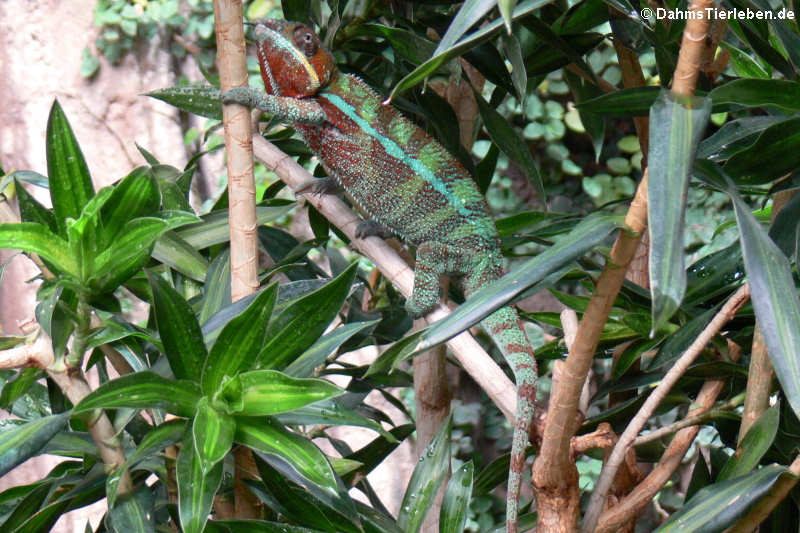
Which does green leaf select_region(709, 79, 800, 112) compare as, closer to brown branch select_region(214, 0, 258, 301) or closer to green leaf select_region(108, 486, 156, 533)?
brown branch select_region(214, 0, 258, 301)

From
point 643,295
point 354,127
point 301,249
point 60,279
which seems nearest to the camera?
point 60,279

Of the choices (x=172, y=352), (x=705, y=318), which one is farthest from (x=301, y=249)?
(x=705, y=318)

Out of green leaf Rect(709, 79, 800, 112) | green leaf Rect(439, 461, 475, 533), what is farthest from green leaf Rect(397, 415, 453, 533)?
green leaf Rect(709, 79, 800, 112)

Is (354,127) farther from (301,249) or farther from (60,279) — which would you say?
(60,279)

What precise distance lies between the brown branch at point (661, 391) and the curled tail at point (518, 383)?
9 cm

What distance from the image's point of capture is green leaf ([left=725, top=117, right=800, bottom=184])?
2.48ft

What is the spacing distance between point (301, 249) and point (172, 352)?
45 centimetres

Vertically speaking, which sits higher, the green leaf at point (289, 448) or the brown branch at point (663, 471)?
the green leaf at point (289, 448)

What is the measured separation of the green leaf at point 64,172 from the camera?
79 cm

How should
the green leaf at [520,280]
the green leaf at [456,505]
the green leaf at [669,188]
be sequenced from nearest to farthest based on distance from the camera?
the green leaf at [669,188] → the green leaf at [520,280] → the green leaf at [456,505]

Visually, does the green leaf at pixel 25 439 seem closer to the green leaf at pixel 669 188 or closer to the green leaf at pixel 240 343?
the green leaf at pixel 240 343

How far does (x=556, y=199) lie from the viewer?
285cm

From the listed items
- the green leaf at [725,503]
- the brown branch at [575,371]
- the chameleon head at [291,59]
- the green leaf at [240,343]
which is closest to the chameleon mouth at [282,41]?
the chameleon head at [291,59]

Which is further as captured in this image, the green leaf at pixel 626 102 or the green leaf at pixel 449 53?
the green leaf at pixel 626 102
